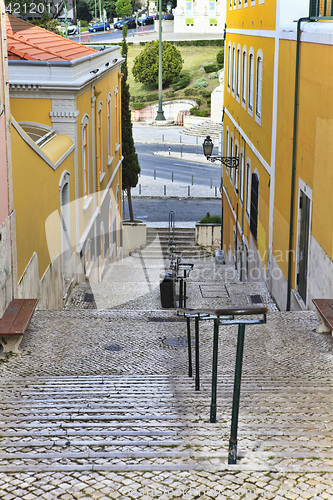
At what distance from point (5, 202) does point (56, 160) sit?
12.3ft

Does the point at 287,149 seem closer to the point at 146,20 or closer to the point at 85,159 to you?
the point at 85,159

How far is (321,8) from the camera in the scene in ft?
38.9

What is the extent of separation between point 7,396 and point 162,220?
81.2 feet

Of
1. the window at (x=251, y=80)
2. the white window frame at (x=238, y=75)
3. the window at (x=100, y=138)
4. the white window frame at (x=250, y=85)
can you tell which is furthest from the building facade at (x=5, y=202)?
the white window frame at (x=238, y=75)

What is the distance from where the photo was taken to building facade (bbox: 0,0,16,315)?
9.74m

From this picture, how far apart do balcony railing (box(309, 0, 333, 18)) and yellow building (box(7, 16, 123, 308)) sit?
509cm

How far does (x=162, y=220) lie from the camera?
1219 inches

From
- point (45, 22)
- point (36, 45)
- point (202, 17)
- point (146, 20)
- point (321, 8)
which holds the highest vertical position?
point (146, 20)

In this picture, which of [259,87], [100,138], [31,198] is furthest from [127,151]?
[31,198]

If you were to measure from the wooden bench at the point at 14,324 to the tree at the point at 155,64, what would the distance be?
55996 mm

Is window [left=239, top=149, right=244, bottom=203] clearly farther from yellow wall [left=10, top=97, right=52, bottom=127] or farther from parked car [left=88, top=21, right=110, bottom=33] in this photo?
parked car [left=88, top=21, right=110, bottom=33]

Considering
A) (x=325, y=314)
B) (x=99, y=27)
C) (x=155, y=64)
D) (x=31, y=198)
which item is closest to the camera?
(x=325, y=314)

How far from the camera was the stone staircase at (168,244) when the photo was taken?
26156 millimetres

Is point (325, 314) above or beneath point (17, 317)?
above
